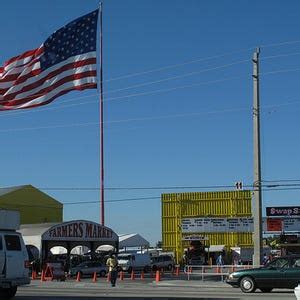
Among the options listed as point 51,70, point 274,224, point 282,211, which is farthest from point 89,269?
point 51,70

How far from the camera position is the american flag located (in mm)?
29203

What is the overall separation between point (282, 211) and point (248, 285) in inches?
1153

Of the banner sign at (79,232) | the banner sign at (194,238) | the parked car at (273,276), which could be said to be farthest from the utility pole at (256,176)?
the banner sign at (194,238)

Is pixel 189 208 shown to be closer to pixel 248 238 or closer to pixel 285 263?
pixel 248 238

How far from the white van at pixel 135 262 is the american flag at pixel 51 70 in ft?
88.2

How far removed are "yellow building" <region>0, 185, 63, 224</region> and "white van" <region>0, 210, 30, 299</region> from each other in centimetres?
4820

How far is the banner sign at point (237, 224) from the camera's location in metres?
52.2

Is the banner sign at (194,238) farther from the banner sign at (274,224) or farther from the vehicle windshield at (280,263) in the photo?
the vehicle windshield at (280,263)

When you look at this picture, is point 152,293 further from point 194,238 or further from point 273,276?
point 194,238

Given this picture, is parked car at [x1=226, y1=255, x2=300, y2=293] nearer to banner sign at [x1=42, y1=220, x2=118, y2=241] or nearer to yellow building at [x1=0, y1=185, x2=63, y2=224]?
banner sign at [x1=42, y1=220, x2=118, y2=241]

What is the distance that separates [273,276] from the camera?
25188 mm

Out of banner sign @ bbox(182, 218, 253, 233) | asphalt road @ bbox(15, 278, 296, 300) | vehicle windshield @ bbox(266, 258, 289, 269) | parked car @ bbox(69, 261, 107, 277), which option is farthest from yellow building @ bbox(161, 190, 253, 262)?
vehicle windshield @ bbox(266, 258, 289, 269)

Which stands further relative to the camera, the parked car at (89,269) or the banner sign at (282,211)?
the banner sign at (282,211)

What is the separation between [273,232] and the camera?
53.5m
